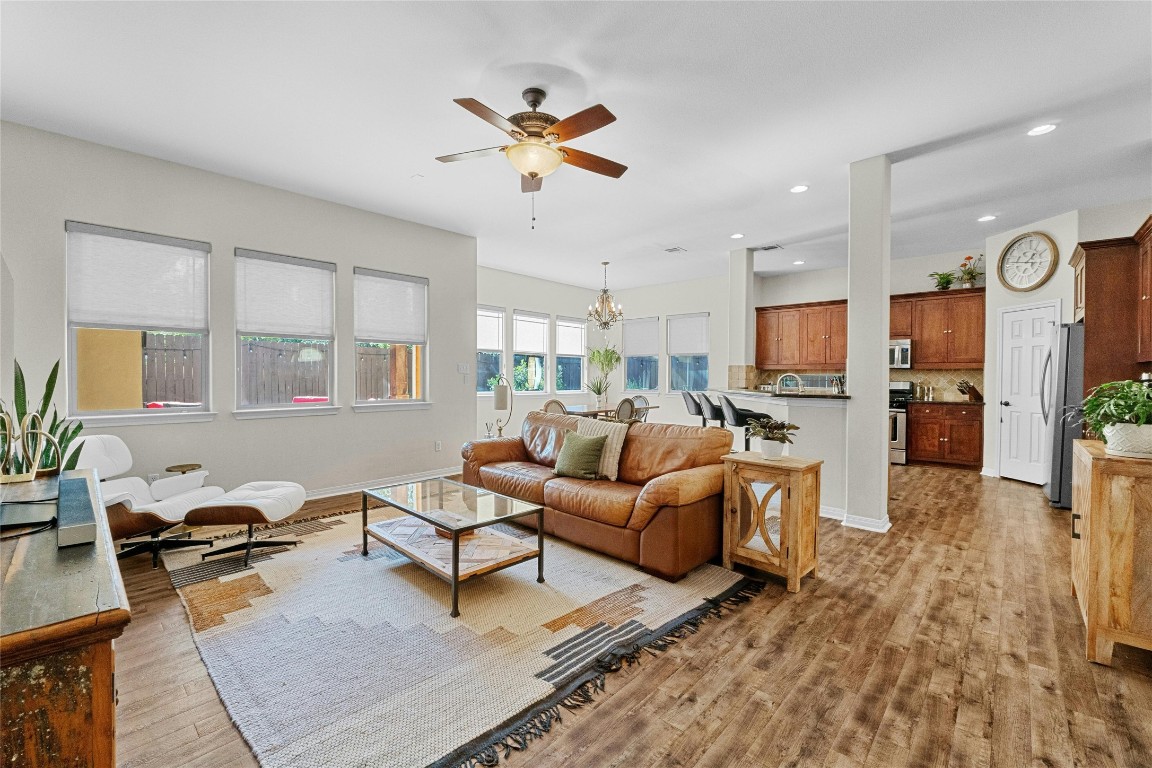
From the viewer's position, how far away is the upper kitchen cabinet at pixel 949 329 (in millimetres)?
6414

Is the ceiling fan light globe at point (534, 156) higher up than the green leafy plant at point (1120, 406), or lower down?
higher up

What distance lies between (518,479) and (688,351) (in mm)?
5650

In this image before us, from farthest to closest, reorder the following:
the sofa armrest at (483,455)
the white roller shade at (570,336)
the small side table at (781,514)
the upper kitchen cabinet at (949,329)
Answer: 1. the white roller shade at (570,336)
2. the upper kitchen cabinet at (949,329)
3. the sofa armrest at (483,455)
4. the small side table at (781,514)

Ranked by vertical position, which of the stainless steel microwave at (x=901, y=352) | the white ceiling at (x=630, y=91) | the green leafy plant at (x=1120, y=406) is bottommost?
the green leafy plant at (x=1120, y=406)

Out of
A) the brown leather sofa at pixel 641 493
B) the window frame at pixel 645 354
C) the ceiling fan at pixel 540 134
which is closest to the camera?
the ceiling fan at pixel 540 134

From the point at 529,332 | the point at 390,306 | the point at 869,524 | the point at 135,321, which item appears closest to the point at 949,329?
the point at 869,524

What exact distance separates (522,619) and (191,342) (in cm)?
369

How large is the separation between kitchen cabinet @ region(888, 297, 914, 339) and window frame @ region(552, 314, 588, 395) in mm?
4928

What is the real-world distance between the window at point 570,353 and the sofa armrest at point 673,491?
5.99m

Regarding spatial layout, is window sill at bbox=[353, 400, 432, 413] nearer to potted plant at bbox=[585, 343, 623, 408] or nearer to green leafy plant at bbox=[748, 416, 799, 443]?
green leafy plant at bbox=[748, 416, 799, 443]

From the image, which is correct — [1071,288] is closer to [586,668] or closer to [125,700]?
[586,668]

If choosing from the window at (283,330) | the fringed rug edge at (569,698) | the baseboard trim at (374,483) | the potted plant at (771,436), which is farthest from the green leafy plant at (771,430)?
the window at (283,330)

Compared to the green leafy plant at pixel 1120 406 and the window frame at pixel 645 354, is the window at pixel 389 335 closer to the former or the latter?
the window frame at pixel 645 354

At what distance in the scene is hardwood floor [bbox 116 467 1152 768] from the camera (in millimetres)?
1641
